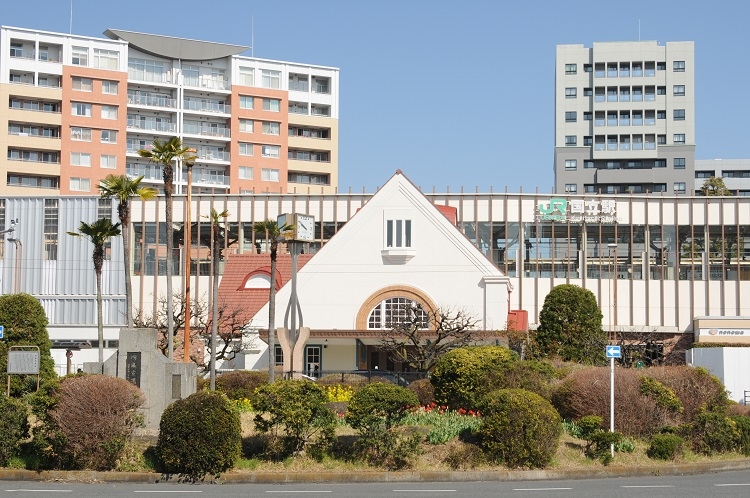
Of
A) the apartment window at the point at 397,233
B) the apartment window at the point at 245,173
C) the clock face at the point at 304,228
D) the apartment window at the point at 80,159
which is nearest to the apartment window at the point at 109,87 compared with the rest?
the apartment window at the point at 80,159

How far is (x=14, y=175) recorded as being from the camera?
286ft

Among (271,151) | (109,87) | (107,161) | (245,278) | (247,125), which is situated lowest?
(245,278)

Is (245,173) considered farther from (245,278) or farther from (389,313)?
(389,313)

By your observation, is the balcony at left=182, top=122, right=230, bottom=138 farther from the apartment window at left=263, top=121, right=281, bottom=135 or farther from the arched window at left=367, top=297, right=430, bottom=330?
the arched window at left=367, top=297, right=430, bottom=330

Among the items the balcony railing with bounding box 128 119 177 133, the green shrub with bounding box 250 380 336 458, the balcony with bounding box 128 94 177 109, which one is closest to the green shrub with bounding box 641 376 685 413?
the green shrub with bounding box 250 380 336 458

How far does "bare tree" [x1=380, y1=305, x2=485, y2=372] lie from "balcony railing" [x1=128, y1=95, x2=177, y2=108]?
4971cm

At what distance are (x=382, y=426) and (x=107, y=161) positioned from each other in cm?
6999

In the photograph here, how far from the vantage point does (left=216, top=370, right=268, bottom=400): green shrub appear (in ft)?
110

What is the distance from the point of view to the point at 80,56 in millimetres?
89125

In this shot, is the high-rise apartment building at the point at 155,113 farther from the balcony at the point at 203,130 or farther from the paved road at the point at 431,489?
the paved road at the point at 431,489

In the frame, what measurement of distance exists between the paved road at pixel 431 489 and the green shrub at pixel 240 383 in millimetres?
10472

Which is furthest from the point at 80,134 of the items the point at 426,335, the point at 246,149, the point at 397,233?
the point at 426,335

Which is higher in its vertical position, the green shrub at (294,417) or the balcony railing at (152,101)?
the balcony railing at (152,101)

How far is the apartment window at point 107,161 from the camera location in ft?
294
